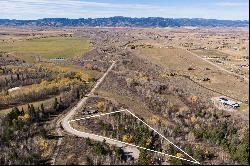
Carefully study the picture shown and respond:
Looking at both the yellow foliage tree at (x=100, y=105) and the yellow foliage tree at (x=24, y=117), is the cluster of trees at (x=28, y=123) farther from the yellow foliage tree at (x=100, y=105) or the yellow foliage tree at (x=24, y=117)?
the yellow foliage tree at (x=100, y=105)

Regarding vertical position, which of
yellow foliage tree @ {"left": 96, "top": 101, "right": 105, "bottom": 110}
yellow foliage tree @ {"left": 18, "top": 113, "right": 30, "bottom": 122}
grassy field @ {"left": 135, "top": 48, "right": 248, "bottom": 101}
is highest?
yellow foliage tree @ {"left": 18, "top": 113, "right": 30, "bottom": 122}

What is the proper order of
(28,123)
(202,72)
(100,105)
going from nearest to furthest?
1. (28,123)
2. (100,105)
3. (202,72)

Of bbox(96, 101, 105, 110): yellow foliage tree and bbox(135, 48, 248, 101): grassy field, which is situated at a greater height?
bbox(96, 101, 105, 110): yellow foliage tree

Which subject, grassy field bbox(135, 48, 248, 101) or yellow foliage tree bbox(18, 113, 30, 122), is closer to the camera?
yellow foliage tree bbox(18, 113, 30, 122)

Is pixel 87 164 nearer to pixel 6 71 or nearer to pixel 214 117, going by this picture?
pixel 214 117

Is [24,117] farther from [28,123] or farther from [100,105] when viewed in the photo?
[100,105]

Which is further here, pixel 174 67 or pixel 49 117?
pixel 174 67

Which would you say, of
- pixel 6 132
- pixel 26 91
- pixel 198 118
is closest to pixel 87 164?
pixel 6 132

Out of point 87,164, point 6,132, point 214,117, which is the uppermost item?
point 87,164

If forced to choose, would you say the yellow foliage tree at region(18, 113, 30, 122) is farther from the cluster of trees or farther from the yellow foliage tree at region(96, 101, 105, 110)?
the yellow foliage tree at region(96, 101, 105, 110)

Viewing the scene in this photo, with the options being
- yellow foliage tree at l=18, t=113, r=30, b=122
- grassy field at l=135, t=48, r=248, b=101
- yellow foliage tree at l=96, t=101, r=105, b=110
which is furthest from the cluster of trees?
grassy field at l=135, t=48, r=248, b=101

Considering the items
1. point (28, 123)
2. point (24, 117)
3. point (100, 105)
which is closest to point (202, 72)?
point (100, 105)
